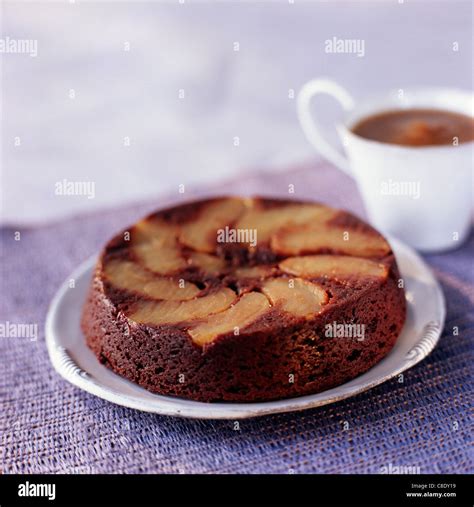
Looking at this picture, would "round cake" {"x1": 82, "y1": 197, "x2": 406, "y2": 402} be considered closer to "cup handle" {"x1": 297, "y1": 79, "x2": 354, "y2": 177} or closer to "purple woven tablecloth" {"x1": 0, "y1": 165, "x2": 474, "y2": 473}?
"purple woven tablecloth" {"x1": 0, "y1": 165, "x2": 474, "y2": 473}

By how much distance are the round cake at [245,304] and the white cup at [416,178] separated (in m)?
0.38

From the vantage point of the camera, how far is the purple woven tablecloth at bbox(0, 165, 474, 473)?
193 cm

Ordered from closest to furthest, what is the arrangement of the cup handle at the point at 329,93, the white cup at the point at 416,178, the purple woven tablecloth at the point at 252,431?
the purple woven tablecloth at the point at 252,431, the white cup at the point at 416,178, the cup handle at the point at 329,93

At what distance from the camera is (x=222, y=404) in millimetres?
2016

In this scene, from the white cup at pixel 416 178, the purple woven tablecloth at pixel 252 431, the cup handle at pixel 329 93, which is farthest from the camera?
the cup handle at pixel 329 93

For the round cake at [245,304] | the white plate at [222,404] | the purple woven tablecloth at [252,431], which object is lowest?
the purple woven tablecloth at [252,431]

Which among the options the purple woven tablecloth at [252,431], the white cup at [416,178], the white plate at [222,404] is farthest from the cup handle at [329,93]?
the purple woven tablecloth at [252,431]

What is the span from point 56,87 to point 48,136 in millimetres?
584

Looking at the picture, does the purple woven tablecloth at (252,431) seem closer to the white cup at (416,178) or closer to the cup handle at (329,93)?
the white cup at (416,178)

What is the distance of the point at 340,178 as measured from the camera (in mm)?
3471

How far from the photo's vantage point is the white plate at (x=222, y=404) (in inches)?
77.3

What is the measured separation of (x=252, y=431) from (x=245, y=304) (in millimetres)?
337

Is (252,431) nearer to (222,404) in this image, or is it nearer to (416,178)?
(222,404)
